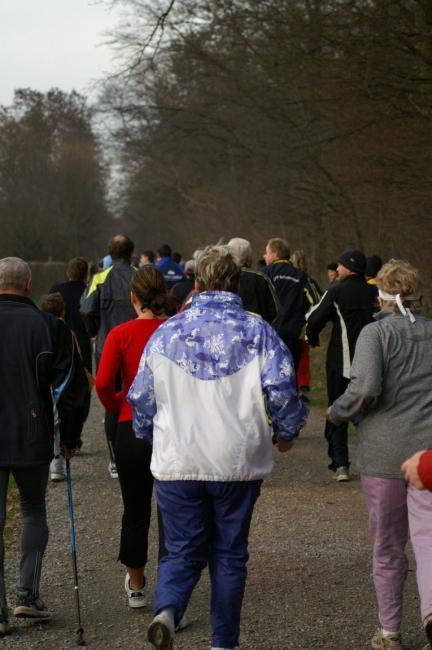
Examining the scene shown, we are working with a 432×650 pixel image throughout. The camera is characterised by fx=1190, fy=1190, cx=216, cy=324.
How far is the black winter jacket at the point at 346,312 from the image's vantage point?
9398 millimetres

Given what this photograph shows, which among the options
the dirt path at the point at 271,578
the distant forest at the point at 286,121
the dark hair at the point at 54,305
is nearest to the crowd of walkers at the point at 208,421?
the dirt path at the point at 271,578

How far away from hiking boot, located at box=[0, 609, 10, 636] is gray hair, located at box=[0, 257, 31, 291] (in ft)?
5.36

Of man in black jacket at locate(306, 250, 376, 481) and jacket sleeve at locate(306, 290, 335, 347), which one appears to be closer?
man in black jacket at locate(306, 250, 376, 481)

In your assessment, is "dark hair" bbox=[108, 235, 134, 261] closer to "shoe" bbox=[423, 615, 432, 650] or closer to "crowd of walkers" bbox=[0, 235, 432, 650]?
"crowd of walkers" bbox=[0, 235, 432, 650]

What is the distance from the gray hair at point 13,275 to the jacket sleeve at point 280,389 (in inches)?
67.6

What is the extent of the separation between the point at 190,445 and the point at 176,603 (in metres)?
0.65

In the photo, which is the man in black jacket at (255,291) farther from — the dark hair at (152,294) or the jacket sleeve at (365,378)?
the jacket sleeve at (365,378)

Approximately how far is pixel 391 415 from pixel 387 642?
3.47 feet

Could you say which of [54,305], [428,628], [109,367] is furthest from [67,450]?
[54,305]

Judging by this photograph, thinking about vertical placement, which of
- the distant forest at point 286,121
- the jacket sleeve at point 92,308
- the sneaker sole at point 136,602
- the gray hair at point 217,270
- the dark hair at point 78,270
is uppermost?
the distant forest at point 286,121

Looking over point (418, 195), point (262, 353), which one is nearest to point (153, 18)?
point (418, 195)

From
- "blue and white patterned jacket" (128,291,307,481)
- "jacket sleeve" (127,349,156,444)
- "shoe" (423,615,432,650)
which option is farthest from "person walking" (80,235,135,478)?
"shoe" (423,615,432,650)

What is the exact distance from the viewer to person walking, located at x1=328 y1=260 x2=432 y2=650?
5395 millimetres

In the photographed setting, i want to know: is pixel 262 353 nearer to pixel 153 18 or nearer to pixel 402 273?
pixel 402 273
